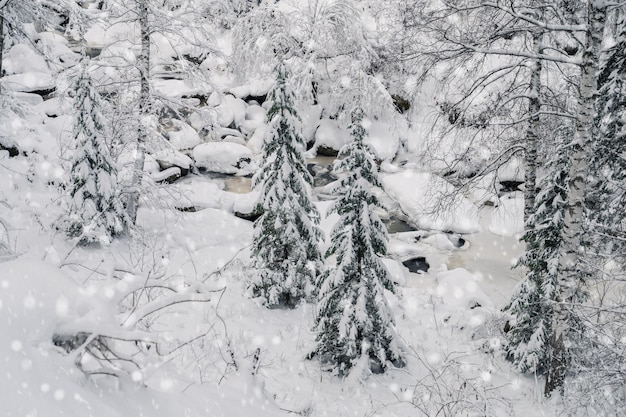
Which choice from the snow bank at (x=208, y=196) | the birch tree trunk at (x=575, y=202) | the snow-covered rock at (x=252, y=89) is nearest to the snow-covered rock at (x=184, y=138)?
the snow bank at (x=208, y=196)

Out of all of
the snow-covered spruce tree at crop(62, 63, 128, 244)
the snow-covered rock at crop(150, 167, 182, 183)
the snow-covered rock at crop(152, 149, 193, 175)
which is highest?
the snow-covered spruce tree at crop(62, 63, 128, 244)

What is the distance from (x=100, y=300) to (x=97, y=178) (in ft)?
32.0

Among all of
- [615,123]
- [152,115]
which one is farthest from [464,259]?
[152,115]

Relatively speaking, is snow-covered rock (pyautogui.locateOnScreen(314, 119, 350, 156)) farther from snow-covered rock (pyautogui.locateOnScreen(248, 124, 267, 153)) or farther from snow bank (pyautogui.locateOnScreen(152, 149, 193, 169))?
snow bank (pyautogui.locateOnScreen(152, 149, 193, 169))

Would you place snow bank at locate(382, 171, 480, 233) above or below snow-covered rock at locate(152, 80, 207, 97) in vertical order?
below

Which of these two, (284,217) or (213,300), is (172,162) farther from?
(284,217)

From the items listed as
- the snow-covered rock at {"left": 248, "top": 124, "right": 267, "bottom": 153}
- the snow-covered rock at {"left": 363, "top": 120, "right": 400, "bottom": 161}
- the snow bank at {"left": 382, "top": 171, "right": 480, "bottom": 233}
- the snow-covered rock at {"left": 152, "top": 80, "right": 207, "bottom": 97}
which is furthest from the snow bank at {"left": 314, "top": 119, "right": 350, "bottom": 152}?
the snow-covered rock at {"left": 152, "top": 80, "right": 207, "bottom": 97}

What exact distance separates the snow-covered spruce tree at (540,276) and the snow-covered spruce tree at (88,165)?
877 cm

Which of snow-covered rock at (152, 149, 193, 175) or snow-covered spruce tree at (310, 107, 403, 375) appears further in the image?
snow-covered rock at (152, 149, 193, 175)

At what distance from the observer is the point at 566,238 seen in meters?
6.69

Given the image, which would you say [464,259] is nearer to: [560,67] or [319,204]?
[319,204]

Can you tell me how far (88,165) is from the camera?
10.6 m

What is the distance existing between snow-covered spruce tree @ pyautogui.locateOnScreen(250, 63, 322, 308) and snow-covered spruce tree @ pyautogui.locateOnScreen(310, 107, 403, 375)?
6.36 ft

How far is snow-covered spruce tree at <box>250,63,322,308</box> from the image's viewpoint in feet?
30.7
